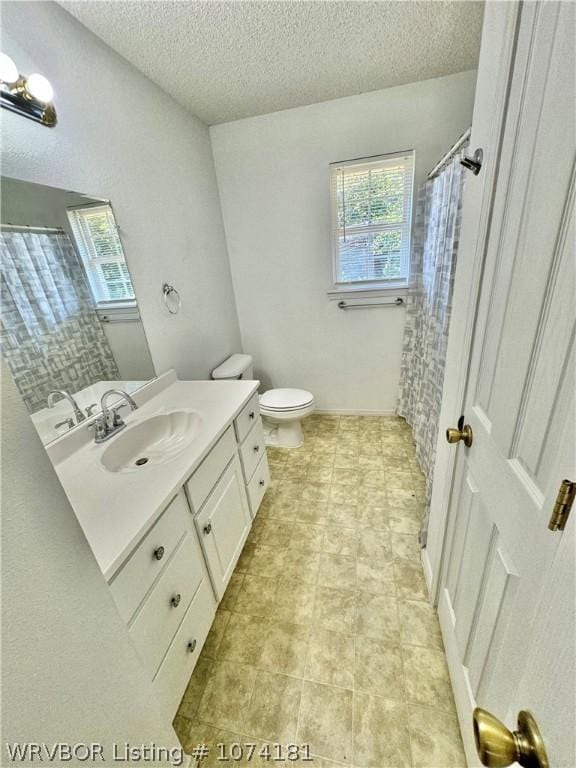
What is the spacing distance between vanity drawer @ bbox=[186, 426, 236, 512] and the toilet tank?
89 cm

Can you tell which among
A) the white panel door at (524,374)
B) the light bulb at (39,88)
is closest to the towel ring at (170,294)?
the light bulb at (39,88)

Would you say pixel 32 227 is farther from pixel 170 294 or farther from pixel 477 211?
pixel 477 211

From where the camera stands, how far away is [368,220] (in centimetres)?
224

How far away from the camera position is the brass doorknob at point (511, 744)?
0.33 metres

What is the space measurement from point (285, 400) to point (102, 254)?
145 cm

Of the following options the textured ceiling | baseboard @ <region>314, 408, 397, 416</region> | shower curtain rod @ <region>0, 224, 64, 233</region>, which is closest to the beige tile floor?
baseboard @ <region>314, 408, 397, 416</region>

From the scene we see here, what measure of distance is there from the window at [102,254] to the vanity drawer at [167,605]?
112 centimetres

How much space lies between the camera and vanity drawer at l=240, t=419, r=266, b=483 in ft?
5.07

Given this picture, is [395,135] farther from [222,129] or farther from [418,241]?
[222,129]

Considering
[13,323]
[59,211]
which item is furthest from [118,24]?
[13,323]

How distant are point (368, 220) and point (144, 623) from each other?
256 cm

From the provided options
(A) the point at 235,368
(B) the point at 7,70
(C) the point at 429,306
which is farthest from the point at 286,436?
(B) the point at 7,70

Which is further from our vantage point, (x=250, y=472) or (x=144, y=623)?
(x=250, y=472)

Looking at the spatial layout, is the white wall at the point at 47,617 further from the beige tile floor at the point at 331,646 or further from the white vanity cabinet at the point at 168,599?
the beige tile floor at the point at 331,646
